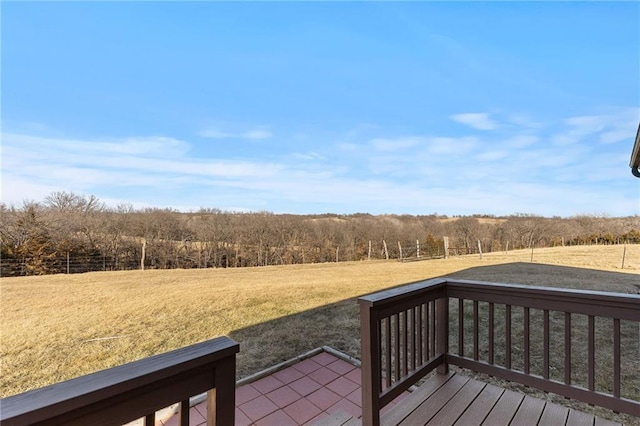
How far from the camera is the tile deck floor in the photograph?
7.00 feet

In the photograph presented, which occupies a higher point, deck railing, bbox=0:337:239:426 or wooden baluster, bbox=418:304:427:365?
deck railing, bbox=0:337:239:426

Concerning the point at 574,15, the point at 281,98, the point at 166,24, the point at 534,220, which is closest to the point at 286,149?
the point at 281,98

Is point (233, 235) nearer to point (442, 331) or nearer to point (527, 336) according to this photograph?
point (442, 331)

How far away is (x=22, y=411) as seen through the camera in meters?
0.63

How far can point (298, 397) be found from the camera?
7.88 ft

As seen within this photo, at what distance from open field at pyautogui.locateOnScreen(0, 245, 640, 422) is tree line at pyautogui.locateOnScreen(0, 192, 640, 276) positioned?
3457mm

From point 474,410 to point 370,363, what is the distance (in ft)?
2.75

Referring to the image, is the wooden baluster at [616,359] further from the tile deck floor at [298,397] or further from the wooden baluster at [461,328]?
the tile deck floor at [298,397]

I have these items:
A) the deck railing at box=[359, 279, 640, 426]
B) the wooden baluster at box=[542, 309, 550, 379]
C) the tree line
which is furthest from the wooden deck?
the tree line

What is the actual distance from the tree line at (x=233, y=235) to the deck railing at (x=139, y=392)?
44.7 ft

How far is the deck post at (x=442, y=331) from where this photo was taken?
2.35 meters

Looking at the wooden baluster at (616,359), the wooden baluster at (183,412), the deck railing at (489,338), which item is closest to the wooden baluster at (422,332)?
the deck railing at (489,338)

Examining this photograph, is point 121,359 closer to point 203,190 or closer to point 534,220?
point 203,190

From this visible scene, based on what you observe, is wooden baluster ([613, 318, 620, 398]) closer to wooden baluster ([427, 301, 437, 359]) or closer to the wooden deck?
the wooden deck
